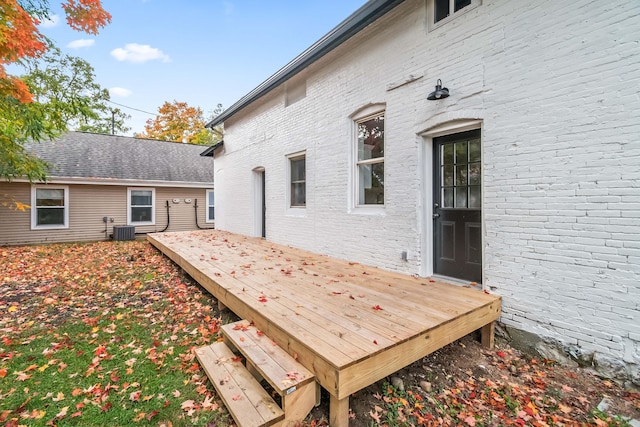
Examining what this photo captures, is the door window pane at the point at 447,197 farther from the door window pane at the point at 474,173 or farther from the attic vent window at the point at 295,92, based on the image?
the attic vent window at the point at 295,92

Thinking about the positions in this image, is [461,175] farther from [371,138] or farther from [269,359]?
[269,359]

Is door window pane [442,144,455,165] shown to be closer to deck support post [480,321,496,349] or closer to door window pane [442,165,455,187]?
door window pane [442,165,455,187]

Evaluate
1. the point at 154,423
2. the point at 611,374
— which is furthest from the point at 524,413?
the point at 154,423

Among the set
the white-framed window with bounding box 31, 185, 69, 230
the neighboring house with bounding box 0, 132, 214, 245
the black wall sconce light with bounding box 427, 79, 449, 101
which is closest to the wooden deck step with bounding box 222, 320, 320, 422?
the black wall sconce light with bounding box 427, 79, 449, 101

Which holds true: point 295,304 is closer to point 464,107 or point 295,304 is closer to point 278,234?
point 464,107

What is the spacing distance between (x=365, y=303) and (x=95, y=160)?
1372 centimetres

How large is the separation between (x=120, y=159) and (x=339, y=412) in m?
14.6

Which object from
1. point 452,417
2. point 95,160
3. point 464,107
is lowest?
point 452,417

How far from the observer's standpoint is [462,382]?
8.32ft

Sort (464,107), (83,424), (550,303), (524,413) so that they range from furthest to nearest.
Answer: (464,107)
(550,303)
(524,413)
(83,424)

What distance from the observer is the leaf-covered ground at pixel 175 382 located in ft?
6.89

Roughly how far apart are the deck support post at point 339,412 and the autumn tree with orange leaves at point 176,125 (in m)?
26.1

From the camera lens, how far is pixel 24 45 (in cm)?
473

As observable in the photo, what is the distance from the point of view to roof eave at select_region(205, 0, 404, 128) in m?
4.13
